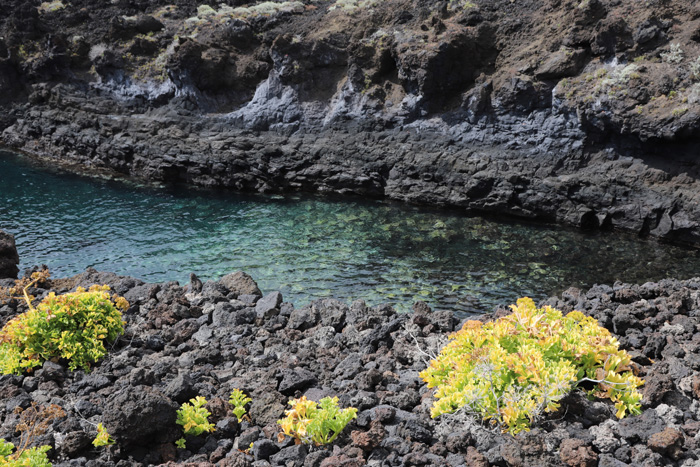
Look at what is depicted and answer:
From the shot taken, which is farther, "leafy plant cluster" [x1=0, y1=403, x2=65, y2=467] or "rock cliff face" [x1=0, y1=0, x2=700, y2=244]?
"rock cliff face" [x1=0, y1=0, x2=700, y2=244]

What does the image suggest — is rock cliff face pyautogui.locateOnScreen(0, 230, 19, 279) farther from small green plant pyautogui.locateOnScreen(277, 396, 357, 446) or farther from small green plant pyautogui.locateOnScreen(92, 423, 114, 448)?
small green plant pyautogui.locateOnScreen(277, 396, 357, 446)

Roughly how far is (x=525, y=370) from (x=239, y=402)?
3.53 m

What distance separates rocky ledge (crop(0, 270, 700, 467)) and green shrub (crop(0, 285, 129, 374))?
0.77ft

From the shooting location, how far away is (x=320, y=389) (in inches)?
300

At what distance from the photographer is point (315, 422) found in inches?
235

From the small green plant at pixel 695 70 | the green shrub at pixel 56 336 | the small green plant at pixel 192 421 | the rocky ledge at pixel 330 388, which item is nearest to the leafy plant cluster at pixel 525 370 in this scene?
the rocky ledge at pixel 330 388

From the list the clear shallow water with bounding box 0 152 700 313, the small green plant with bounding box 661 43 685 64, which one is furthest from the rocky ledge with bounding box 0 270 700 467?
the small green plant with bounding box 661 43 685 64

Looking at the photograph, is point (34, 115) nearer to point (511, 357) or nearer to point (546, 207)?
point (546, 207)

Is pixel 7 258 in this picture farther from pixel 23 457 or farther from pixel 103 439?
pixel 23 457

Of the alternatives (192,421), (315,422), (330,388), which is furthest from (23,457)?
(330,388)

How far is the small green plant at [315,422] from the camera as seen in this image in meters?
5.99

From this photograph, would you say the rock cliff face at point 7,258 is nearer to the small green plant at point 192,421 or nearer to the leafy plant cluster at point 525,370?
the small green plant at point 192,421

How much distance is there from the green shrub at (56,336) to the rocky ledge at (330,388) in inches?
9.2

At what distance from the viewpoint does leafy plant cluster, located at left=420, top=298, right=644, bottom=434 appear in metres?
5.84
